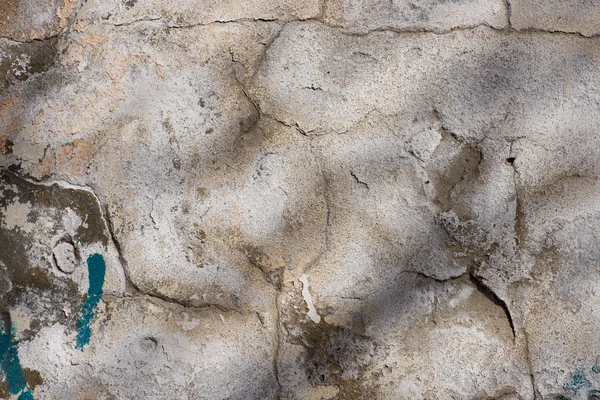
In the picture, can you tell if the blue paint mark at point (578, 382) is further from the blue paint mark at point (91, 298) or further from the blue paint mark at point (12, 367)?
the blue paint mark at point (12, 367)

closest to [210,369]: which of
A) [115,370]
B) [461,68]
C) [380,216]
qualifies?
[115,370]

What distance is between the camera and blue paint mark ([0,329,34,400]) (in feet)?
3.86

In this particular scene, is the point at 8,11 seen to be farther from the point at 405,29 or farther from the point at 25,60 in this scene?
the point at 405,29

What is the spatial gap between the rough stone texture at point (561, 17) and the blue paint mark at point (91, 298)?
1.00 meters

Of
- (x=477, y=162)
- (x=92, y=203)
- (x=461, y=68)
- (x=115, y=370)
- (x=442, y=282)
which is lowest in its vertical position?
(x=115, y=370)

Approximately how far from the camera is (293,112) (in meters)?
1.12

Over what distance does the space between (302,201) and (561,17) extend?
0.64 m

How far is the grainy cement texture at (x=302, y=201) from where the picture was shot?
109cm

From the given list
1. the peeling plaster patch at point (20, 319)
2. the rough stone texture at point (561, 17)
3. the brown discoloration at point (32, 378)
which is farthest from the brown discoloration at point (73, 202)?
the rough stone texture at point (561, 17)

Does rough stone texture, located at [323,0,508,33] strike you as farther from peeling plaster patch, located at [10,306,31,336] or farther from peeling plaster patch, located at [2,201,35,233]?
peeling plaster patch, located at [10,306,31,336]

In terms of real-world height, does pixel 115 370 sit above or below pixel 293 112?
below

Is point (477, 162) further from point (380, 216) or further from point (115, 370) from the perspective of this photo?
point (115, 370)

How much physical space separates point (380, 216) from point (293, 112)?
0.91 ft

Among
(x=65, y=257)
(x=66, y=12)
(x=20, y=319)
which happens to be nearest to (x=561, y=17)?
(x=66, y=12)
